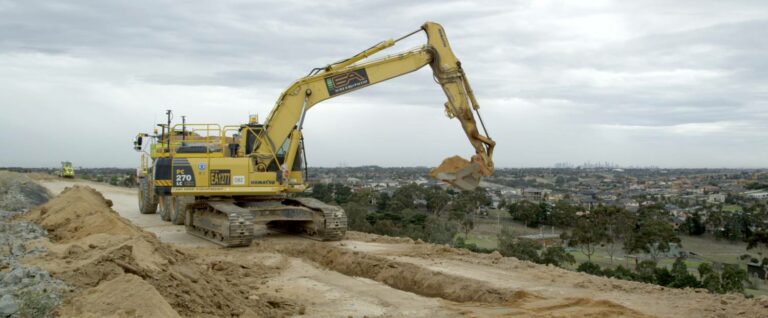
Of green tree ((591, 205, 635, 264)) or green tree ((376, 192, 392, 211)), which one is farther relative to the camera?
green tree ((376, 192, 392, 211))

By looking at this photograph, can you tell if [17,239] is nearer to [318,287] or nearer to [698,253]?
[318,287]

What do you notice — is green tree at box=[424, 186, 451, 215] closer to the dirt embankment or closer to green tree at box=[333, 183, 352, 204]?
green tree at box=[333, 183, 352, 204]

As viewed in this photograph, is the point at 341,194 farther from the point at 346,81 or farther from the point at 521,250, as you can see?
the point at 346,81

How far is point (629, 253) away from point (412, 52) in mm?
22246

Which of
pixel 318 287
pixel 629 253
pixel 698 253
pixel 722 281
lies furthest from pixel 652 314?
pixel 698 253

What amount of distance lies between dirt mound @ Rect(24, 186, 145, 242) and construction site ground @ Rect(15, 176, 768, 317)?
0.20ft

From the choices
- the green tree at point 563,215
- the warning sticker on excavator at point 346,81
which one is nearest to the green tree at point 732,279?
the green tree at point 563,215

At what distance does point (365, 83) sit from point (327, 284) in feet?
23.7

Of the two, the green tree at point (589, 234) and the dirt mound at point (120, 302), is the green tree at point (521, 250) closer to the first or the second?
the green tree at point (589, 234)

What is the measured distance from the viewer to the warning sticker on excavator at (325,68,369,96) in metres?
16.9

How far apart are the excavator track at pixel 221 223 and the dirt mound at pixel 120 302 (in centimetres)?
789

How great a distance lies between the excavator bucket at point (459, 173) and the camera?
48.8 feet

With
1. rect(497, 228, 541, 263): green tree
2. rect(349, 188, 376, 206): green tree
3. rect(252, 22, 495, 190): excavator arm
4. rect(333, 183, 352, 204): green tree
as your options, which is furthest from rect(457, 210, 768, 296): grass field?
rect(252, 22, 495, 190): excavator arm

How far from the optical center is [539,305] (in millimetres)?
8836
